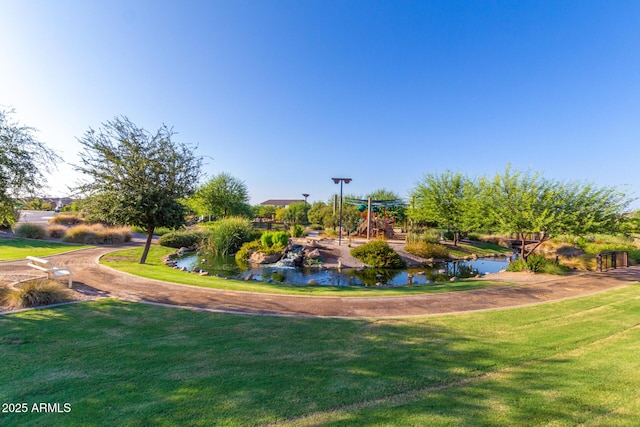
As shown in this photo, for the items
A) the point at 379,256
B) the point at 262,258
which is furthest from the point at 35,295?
the point at 379,256

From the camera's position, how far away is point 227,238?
67.0 feet

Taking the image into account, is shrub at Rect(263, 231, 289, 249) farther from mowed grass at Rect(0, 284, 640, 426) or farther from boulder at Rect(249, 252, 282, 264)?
mowed grass at Rect(0, 284, 640, 426)

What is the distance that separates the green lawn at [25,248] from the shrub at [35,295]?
804cm

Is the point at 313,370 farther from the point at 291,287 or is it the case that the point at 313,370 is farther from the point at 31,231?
the point at 31,231

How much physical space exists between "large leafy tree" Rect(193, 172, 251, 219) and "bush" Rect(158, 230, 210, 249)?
12816 mm

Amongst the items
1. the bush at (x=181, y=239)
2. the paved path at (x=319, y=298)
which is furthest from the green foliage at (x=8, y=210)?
the bush at (x=181, y=239)

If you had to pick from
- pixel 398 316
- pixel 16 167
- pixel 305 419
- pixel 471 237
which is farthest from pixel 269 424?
pixel 471 237

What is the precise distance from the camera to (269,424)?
3057mm

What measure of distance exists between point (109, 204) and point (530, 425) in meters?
14.7

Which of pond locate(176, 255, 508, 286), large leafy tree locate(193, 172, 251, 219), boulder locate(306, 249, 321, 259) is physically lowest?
pond locate(176, 255, 508, 286)

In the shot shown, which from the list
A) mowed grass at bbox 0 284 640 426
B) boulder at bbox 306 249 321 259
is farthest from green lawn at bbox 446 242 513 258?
mowed grass at bbox 0 284 640 426

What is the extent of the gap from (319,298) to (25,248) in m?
17.8

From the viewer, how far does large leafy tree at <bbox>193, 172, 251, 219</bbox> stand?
118 ft

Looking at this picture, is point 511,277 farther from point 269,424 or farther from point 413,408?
point 269,424
